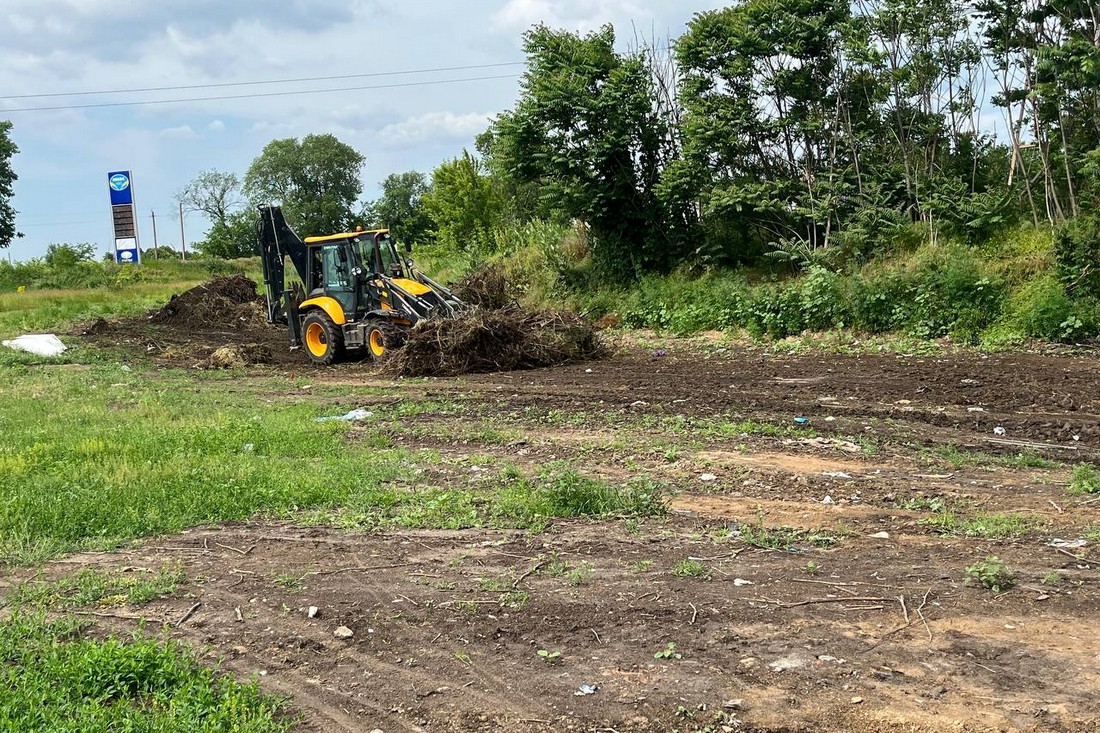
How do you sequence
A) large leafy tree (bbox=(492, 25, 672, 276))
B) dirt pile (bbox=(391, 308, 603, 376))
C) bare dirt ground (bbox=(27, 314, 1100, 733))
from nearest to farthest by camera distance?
bare dirt ground (bbox=(27, 314, 1100, 733)), dirt pile (bbox=(391, 308, 603, 376)), large leafy tree (bbox=(492, 25, 672, 276))

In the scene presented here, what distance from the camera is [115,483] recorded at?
721cm

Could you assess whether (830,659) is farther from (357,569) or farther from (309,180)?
(309,180)

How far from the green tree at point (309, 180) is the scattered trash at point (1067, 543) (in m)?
84.5

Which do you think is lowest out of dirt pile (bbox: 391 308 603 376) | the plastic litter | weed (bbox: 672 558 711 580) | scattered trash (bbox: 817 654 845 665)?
scattered trash (bbox: 817 654 845 665)

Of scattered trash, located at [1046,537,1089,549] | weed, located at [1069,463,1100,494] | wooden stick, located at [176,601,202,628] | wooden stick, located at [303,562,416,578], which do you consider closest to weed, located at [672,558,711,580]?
wooden stick, located at [303,562,416,578]

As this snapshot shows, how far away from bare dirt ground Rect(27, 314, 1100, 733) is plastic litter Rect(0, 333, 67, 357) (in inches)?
529

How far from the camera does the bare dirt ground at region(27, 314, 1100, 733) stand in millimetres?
3783

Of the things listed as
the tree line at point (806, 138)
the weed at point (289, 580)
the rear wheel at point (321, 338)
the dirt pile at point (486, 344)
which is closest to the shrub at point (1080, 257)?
the tree line at point (806, 138)

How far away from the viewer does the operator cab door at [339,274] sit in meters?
16.8

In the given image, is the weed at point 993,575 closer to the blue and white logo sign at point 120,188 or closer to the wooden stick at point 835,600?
the wooden stick at point 835,600

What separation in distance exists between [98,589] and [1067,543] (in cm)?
557

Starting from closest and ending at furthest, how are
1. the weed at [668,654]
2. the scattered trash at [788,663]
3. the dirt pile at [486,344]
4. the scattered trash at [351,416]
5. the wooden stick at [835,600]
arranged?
the scattered trash at [788,663], the weed at [668,654], the wooden stick at [835,600], the scattered trash at [351,416], the dirt pile at [486,344]

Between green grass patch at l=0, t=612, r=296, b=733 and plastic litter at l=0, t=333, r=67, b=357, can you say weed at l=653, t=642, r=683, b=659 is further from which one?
plastic litter at l=0, t=333, r=67, b=357

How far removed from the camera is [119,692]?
3.93 m
